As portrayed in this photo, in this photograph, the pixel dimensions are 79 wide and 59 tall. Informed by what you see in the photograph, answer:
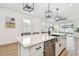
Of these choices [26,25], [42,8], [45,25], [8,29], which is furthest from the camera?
[42,8]

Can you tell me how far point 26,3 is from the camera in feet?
4.73

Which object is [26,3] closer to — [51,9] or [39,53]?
[51,9]

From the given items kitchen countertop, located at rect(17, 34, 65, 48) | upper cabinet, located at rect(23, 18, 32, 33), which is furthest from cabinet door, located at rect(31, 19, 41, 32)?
kitchen countertop, located at rect(17, 34, 65, 48)

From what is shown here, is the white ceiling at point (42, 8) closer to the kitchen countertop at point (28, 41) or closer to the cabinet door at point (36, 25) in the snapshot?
the cabinet door at point (36, 25)

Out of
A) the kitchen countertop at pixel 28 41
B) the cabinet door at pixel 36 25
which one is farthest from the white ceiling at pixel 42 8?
the kitchen countertop at pixel 28 41

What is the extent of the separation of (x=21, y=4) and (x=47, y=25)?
49 centimetres

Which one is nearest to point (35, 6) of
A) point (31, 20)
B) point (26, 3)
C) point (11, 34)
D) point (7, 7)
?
point (26, 3)

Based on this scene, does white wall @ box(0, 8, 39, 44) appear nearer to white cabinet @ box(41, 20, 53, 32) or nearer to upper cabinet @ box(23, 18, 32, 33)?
upper cabinet @ box(23, 18, 32, 33)

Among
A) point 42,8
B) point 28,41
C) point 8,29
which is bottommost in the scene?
point 28,41

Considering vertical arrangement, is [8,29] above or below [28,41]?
above

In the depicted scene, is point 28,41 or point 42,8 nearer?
point 28,41

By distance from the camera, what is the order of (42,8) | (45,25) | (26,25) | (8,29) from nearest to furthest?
1. (8,29)
2. (26,25)
3. (45,25)
4. (42,8)

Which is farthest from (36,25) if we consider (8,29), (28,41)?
(8,29)

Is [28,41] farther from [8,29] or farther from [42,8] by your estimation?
[42,8]
